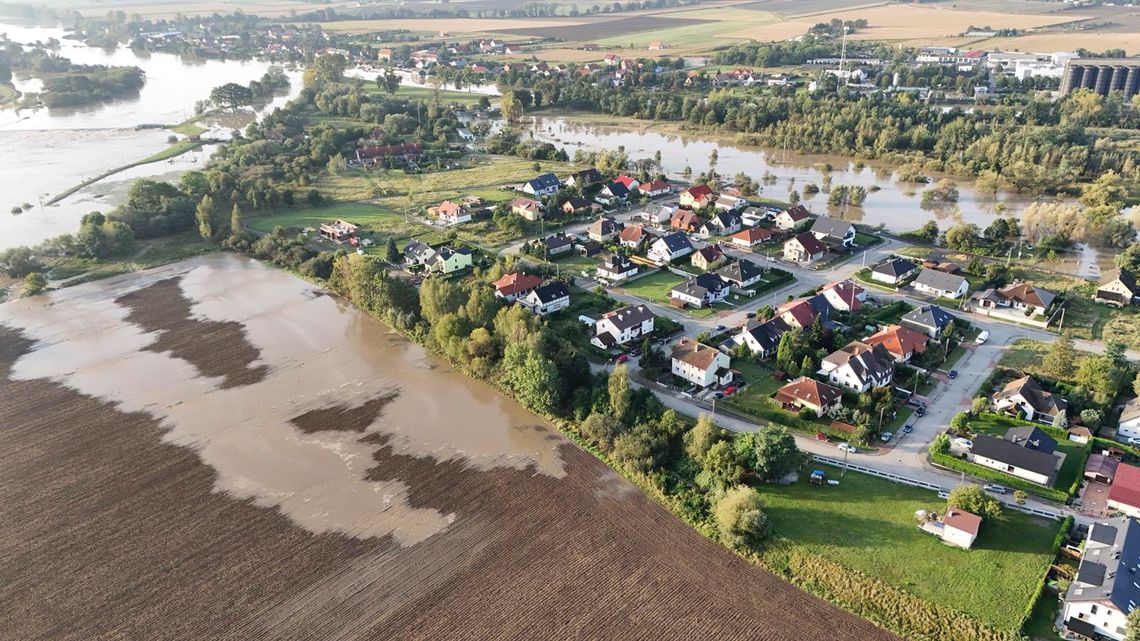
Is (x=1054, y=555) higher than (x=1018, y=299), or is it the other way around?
(x=1018, y=299)

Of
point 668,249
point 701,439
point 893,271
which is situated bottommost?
point 701,439

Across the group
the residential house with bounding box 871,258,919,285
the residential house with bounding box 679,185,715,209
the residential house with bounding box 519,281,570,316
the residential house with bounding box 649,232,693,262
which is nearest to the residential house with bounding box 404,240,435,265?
the residential house with bounding box 519,281,570,316

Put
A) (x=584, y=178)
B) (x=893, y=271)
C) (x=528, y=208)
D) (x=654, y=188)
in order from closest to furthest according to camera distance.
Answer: (x=893, y=271) → (x=528, y=208) → (x=654, y=188) → (x=584, y=178)

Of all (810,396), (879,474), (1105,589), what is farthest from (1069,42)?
(1105,589)

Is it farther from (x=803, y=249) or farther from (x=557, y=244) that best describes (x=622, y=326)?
(x=803, y=249)

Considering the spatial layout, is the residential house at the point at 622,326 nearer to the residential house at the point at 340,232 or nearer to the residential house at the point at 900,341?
the residential house at the point at 900,341

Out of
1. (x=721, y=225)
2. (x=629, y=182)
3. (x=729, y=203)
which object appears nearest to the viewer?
(x=721, y=225)
